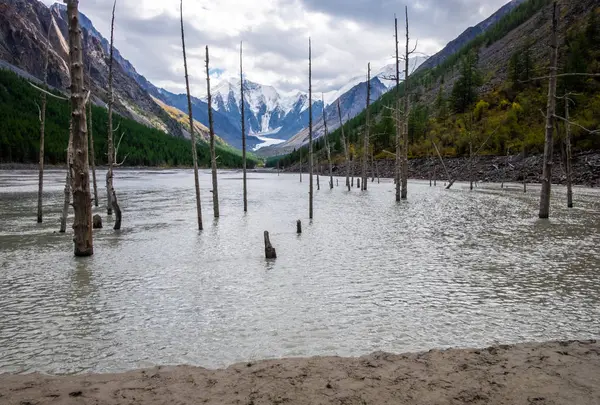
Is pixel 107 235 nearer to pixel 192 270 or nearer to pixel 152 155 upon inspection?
pixel 192 270

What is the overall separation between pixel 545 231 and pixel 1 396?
21783 mm

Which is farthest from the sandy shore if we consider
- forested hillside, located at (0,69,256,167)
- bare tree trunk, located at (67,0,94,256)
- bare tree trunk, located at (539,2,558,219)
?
forested hillside, located at (0,69,256,167)

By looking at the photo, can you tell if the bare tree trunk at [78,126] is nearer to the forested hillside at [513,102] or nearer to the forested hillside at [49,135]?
the forested hillside at [513,102]

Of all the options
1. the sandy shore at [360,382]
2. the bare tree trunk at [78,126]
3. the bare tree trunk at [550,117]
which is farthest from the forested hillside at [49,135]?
the sandy shore at [360,382]

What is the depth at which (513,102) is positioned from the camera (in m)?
87.4

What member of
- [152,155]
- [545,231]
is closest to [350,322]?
[545,231]

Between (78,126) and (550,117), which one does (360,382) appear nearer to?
(78,126)

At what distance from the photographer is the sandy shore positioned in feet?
16.1

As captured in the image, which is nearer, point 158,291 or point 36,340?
point 36,340

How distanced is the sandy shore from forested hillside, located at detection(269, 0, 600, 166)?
48.6 metres

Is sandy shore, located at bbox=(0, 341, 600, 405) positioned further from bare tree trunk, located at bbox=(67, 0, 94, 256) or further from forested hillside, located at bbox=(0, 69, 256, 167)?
forested hillside, located at bbox=(0, 69, 256, 167)

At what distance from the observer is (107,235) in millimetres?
20156

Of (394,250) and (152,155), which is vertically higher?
(152,155)

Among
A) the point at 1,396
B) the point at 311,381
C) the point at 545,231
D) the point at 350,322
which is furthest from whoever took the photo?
the point at 545,231
